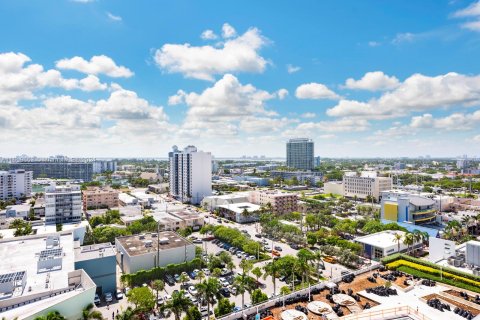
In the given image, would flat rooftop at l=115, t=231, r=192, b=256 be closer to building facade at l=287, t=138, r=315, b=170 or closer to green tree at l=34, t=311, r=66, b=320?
green tree at l=34, t=311, r=66, b=320

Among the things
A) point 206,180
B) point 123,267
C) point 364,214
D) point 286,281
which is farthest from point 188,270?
point 206,180

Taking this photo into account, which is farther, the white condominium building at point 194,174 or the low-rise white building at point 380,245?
the white condominium building at point 194,174

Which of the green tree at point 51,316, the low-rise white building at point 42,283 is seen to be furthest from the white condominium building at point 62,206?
the green tree at point 51,316

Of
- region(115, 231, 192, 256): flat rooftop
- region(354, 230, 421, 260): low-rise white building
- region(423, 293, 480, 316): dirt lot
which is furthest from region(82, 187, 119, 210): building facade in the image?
region(423, 293, 480, 316): dirt lot

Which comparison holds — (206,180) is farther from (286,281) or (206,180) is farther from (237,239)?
(286,281)

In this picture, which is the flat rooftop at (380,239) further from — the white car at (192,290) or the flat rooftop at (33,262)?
the flat rooftop at (33,262)

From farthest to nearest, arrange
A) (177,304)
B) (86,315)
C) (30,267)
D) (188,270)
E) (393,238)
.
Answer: (393,238), (188,270), (30,267), (177,304), (86,315)
